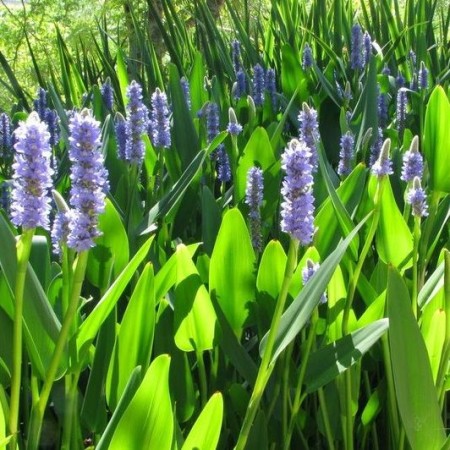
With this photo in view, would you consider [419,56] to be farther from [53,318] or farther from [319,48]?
[53,318]

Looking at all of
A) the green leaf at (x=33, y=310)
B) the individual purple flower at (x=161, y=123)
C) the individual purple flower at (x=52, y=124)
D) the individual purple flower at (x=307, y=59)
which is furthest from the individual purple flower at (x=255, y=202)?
the individual purple flower at (x=307, y=59)

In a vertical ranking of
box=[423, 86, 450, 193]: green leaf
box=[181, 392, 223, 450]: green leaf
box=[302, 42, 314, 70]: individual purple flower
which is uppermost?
box=[302, 42, 314, 70]: individual purple flower

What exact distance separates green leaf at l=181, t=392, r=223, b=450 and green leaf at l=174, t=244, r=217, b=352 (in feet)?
0.68

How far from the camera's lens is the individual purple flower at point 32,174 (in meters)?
0.56

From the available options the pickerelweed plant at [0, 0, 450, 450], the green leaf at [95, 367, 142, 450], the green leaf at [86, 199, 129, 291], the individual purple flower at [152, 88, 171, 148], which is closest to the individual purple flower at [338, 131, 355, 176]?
the pickerelweed plant at [0, 0, 450, 450]

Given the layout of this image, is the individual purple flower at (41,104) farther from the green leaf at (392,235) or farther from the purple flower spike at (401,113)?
the green leaf at (392,235)

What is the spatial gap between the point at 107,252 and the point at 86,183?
36 centimetres

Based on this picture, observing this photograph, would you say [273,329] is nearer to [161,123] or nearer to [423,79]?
[161,123]

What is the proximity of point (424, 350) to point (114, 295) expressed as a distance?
0.90ft

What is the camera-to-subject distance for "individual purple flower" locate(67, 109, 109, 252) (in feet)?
1.89

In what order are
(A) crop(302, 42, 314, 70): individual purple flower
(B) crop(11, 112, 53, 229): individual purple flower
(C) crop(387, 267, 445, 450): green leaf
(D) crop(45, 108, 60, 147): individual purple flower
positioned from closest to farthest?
(B) crop(11, 112, 53, 229): individual purple flower
(C) crop(387, 267, 445, 450): green leaf
(D) crop(45, 108, 60, 147): individual purple flower
(A) crop(302, 42, 314, 70): individual purple flower

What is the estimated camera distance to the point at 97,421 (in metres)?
0.81

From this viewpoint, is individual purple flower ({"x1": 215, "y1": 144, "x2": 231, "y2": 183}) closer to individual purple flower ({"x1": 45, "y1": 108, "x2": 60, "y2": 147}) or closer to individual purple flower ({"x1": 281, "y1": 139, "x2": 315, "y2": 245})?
individual purple flower ({"x1": 45, "y1": 108, "x2": 60, "y2": 147})

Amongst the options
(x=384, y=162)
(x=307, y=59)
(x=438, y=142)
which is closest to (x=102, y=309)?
(x=384, y=162)
